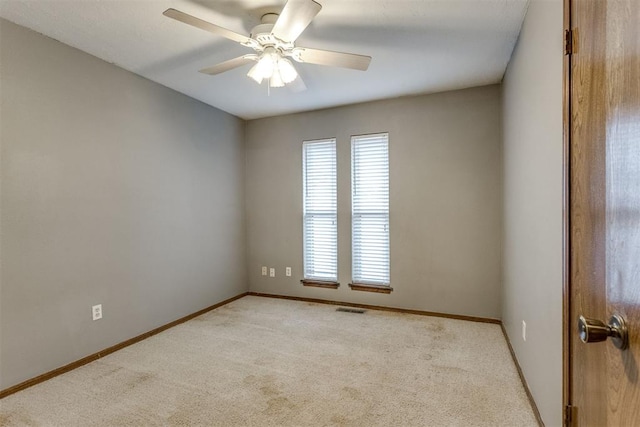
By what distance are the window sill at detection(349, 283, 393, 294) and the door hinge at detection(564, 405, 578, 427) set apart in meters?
2.65

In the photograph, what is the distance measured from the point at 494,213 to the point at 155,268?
11.6 feet

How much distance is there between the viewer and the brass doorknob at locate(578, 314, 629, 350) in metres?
0.77

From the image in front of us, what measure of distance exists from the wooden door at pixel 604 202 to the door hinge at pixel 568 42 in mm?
36

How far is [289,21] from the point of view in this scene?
5.85ft

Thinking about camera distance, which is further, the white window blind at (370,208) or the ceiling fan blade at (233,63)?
the white window blind at (370,208)

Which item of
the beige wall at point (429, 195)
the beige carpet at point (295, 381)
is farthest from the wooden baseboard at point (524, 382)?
the beige wall at point (429, 195)

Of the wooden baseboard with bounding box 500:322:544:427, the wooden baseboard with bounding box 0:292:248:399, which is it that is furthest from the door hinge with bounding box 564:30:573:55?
the wooden baseboard with bounding box 0:292:248:399

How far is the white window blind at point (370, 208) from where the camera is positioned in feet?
12.9

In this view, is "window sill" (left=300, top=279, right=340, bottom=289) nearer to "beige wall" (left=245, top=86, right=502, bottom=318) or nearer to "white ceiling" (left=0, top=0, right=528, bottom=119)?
"beige wall" (left=245, top=86, right=502, bottom=318)

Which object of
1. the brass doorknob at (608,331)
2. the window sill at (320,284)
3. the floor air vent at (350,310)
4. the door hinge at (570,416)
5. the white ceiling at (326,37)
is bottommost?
the floor air vent at (350,310)

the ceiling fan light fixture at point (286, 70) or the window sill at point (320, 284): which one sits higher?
the ceiling fan light fixture at point (286, 70)

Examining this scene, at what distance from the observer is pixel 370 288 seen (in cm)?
399

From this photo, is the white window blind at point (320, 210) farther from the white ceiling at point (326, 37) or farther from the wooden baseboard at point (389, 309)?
the white ceiling at point (326, 37)

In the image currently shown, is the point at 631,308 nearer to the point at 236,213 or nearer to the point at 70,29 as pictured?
the point at 70,29
